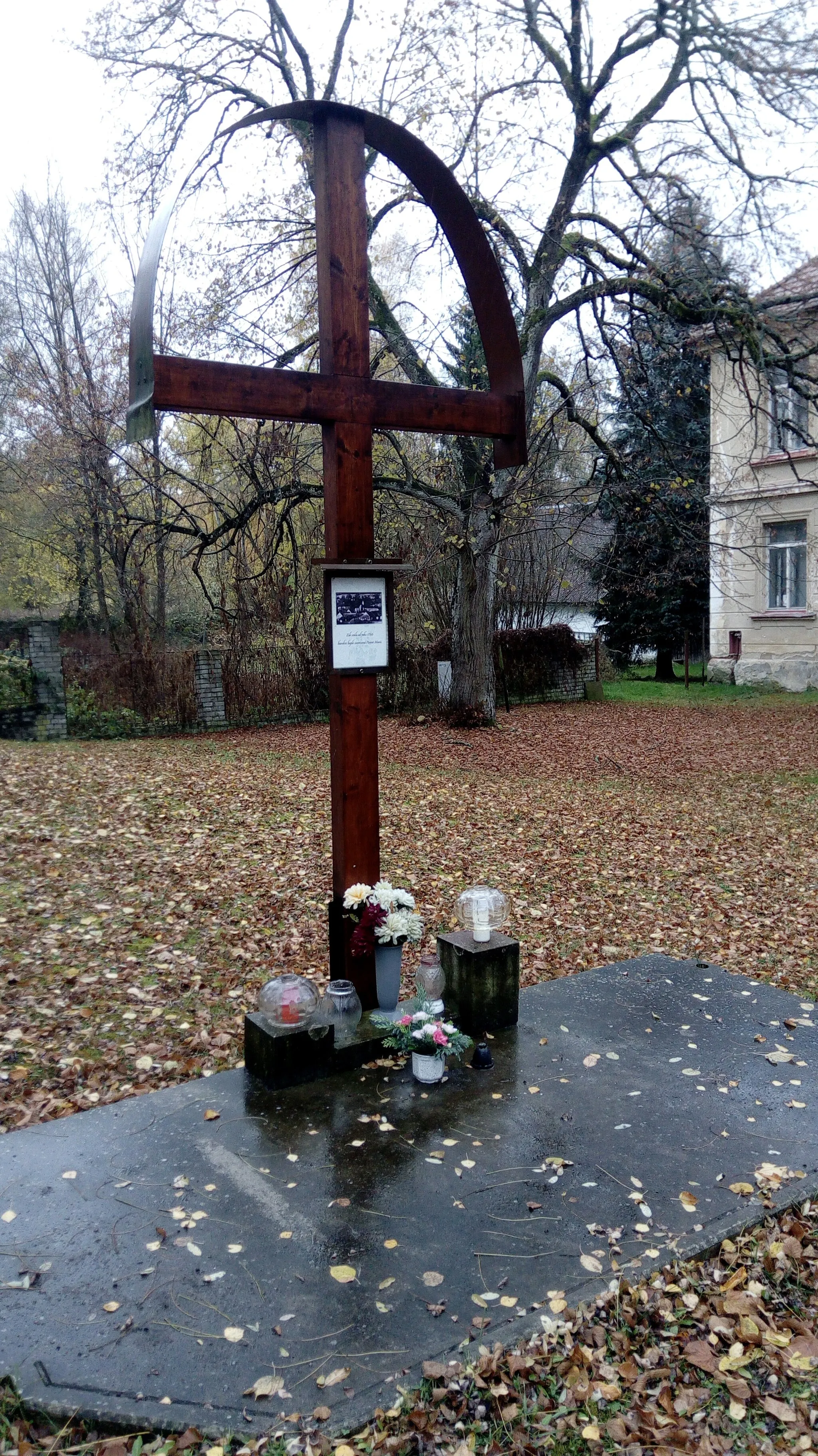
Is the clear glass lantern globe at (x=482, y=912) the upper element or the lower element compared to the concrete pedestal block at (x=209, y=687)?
lower

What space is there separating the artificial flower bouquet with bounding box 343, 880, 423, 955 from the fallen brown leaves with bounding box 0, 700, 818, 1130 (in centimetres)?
102

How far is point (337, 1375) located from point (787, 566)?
69.9ft

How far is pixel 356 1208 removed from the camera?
314cm

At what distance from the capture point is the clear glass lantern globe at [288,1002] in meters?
3.95

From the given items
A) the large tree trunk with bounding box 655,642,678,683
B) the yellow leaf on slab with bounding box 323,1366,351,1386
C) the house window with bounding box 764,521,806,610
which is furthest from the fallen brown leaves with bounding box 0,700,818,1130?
the large tree trunk with bounding box 655,642,678,683

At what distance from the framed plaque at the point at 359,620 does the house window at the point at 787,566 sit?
1819cm

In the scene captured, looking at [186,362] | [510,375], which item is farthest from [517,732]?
[186,362]

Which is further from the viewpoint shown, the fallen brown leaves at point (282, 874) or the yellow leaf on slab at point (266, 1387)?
the fallen brown leaves at point (282, 874)

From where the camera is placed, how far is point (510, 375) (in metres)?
A: 4.78

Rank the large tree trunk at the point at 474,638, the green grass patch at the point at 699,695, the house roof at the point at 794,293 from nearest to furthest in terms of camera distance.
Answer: the house roof at the point at 794,293
the large tree trunk at the point at 474,638
the green grass patch at the point at 699,695

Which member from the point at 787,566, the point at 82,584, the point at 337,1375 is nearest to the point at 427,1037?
the point at 337,1375

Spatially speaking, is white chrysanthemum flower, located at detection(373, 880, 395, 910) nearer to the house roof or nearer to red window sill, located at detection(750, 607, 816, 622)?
the house roof

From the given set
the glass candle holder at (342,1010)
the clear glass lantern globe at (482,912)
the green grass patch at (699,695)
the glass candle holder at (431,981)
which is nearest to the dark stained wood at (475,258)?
the clear glass lantern globe at (482,912)

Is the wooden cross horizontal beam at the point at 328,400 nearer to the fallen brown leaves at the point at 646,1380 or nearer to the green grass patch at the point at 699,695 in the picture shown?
the fallen brown leaves at the point at 646,1380
